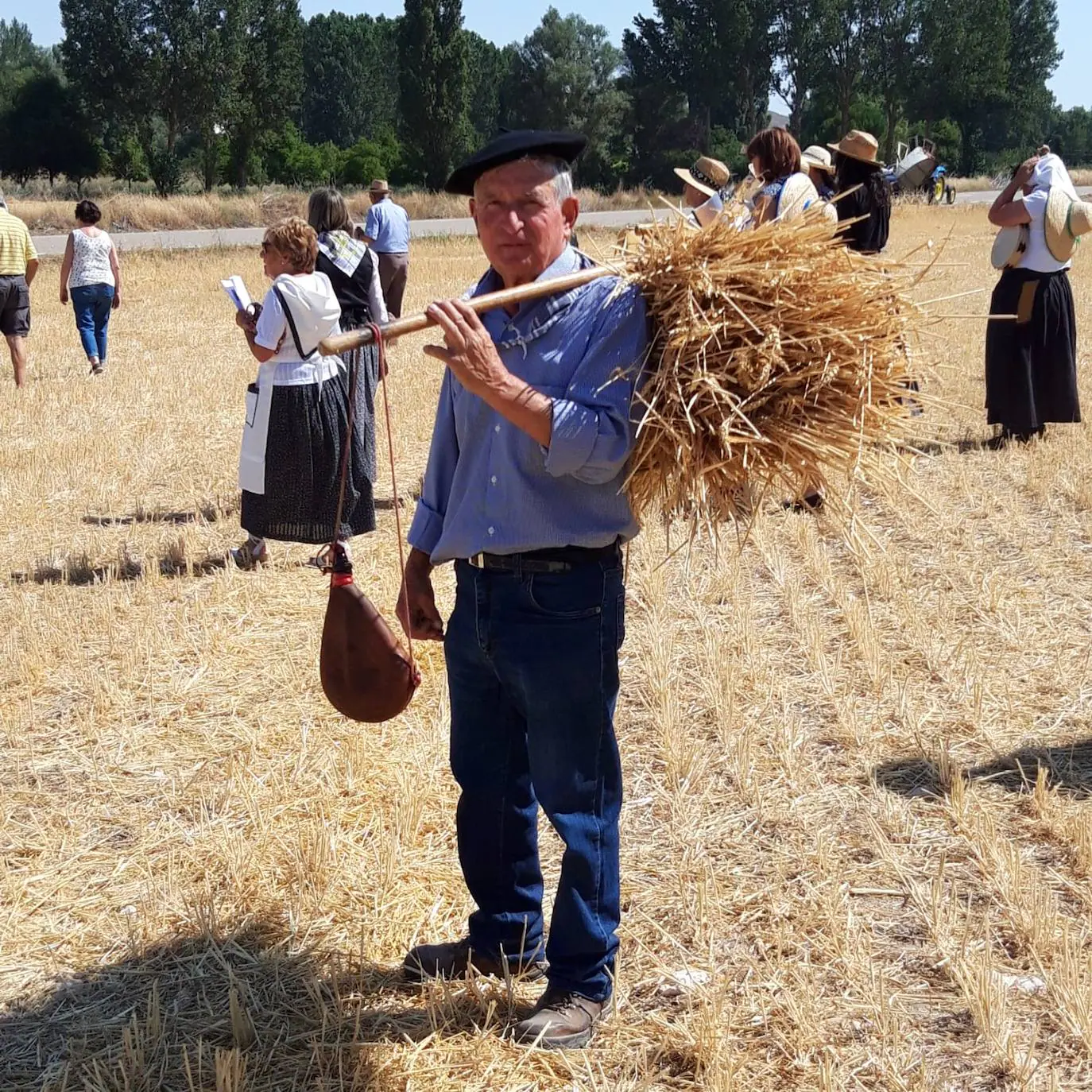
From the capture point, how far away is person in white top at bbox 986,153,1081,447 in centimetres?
852

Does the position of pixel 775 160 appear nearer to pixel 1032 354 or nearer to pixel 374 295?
pixel 374 295

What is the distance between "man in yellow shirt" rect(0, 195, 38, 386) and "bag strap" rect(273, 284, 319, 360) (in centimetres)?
645

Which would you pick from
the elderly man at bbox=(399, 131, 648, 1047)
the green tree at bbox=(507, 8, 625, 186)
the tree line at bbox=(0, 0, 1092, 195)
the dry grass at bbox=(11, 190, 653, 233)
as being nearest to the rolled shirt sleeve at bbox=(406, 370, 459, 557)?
the elderly man at bbox=(399, 131, 648, 1047)

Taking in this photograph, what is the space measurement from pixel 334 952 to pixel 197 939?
38 cm

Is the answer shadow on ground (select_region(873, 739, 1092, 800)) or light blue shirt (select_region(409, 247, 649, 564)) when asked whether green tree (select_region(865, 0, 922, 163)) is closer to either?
shadow on ground (select_region(873, 739, 1092, 800))

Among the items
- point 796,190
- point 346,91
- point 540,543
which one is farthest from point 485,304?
point 346,91

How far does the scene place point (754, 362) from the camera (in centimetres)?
283

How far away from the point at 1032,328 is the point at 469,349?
6989mm

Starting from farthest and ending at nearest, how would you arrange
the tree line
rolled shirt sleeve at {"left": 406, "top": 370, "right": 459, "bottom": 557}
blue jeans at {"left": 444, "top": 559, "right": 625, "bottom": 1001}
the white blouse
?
the tree line → the white blouse → rolled shirt sleeve at {"left": 406, "top": 370, "right": 459, "bottom": 557} → blue jeans at {"left": 444, "top": 559, "right": 625, "bottom": 1001}

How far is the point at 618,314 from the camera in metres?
2.83

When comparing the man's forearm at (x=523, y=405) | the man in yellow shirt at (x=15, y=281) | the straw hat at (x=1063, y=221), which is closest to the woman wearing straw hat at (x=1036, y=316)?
the straw hat at (x=1063, y=221)

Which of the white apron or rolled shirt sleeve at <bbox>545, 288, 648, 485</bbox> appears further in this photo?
the white apron

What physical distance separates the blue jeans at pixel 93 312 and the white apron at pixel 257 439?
7359 millimetres

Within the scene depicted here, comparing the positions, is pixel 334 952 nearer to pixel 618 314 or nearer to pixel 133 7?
pixel 618 314
